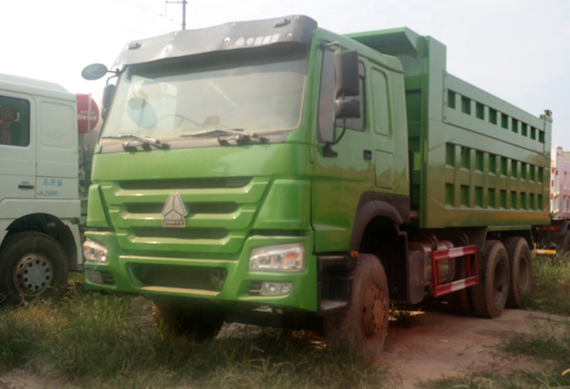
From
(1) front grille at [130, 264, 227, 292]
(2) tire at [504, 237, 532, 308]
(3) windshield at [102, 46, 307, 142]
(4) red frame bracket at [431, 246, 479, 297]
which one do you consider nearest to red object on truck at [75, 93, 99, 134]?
(3) windshield at [102, 46, 307, 142]

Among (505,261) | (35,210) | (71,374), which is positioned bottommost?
(71,374)

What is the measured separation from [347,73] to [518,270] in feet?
17.2

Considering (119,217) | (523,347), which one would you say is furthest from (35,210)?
(523,347)

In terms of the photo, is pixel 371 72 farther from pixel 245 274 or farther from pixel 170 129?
pixel 245 274

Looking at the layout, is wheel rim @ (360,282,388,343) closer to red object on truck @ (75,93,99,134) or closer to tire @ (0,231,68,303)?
tire @ (0,231,68,303)

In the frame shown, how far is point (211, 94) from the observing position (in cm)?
473

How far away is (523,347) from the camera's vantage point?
5.72 meters

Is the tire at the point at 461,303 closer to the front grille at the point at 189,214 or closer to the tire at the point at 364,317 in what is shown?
the tire at the point at 364,317

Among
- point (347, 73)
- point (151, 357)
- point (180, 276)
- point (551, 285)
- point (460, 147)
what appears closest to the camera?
point (347, 73)

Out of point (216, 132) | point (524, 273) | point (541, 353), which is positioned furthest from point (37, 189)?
point (524, 273)

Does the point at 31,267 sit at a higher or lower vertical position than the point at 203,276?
lower

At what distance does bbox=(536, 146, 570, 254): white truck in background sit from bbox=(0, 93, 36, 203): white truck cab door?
953 cm

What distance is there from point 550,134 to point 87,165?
673cm

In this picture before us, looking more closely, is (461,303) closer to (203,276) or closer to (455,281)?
(455,281)
